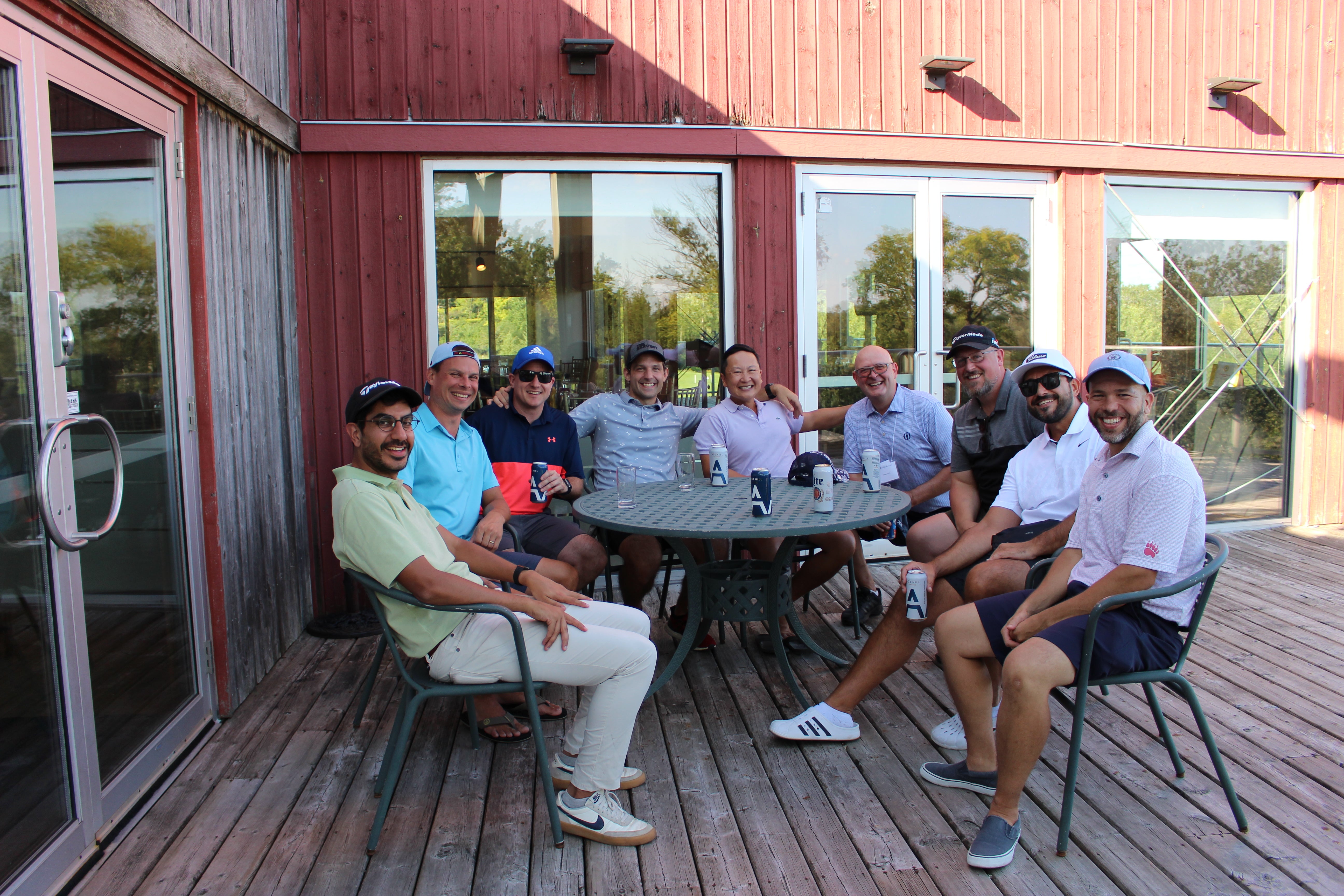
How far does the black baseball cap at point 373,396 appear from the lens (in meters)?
2.32

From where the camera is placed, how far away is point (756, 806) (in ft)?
8.20

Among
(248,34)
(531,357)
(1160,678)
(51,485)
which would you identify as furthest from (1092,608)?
(248,34)

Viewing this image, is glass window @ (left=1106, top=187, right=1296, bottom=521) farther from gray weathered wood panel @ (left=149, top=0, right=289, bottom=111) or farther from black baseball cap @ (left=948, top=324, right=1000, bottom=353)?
gray weathered wood panel @ (left=149, top=0, right=289, bottom=111)

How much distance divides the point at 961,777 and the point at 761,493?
3.38 ft

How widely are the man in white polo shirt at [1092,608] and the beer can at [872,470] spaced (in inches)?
38.8

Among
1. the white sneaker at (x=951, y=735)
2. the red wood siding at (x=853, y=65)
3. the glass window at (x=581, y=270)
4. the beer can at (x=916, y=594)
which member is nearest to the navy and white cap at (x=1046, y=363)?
the beer can at (x=916, y=594)

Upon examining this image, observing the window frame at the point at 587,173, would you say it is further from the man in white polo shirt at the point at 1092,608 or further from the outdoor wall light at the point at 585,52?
the man in white polo shirt at the point at 1092,608

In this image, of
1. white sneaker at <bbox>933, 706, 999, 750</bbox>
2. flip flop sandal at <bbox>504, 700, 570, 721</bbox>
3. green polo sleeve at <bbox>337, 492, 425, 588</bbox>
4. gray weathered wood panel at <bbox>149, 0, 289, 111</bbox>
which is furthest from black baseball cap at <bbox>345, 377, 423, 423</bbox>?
white sneaker at <bbox>933, 706, 999, 750</bbox>

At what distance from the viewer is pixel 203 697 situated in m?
3.07

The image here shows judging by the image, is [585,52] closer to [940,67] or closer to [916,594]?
[940,67]

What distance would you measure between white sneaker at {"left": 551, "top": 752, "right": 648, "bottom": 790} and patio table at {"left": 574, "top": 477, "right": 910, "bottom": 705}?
47 cm

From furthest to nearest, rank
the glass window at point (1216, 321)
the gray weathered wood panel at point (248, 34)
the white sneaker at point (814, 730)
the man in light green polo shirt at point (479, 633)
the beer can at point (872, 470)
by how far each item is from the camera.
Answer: the glass window at point (1216, 321) < the beer can at point (872, 470) < the gray weathered wood panel at point (248, 34) < the white sneaker at point (814, 730) < the man in light green polo shirt at point (479, 633)

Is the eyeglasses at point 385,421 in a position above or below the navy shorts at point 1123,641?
above

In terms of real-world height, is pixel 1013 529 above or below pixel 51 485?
below
